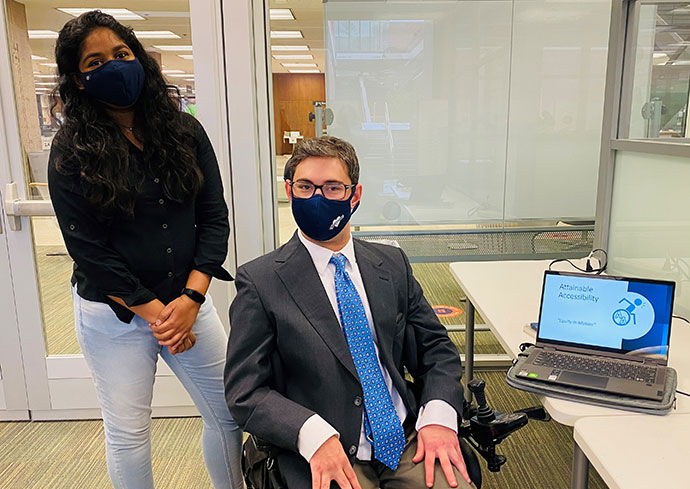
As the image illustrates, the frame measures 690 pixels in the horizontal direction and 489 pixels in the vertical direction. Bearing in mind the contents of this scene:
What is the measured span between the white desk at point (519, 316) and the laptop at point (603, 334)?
0.24 ft

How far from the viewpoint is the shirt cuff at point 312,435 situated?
117cm

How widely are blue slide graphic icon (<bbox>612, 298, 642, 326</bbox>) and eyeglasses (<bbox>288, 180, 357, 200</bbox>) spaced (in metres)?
0.78

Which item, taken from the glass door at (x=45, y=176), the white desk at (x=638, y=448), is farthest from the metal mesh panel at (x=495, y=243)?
the white desk at (x=638, y=448)

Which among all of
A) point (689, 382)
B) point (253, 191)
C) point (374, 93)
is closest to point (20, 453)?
point (253, 191)

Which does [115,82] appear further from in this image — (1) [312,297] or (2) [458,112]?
(2) [458,112]

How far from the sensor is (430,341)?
145cm

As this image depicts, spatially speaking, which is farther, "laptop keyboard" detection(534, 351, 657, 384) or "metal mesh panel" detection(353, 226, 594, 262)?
"metal mesh panel" detection(353, 226, 594, 262)

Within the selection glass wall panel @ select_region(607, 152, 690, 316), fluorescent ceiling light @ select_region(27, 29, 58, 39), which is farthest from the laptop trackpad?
fluorescent ceiling light @ select_region(27, 29, 58, 39)

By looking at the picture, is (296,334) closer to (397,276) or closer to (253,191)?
(397,276)

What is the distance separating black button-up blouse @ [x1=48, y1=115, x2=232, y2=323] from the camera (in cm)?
138

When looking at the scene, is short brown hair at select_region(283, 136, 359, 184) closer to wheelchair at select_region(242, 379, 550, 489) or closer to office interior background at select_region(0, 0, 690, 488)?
wheelchair at select_region(242, 379, 550, 489)

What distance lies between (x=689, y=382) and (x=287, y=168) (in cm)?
114

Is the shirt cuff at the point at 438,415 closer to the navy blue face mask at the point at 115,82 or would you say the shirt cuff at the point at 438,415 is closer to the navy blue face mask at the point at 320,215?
the navy blue face mask at the point at 320,215

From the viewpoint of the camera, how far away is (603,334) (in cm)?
142
